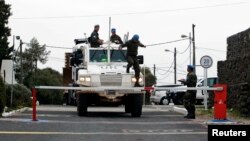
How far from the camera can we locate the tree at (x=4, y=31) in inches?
2291

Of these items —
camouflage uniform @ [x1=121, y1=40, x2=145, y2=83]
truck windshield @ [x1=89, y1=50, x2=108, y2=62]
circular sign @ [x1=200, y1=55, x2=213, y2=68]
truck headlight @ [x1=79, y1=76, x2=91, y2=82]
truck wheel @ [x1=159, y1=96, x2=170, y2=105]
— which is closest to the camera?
camouflage uniform @ [x1=121, y1=40, x2=145, y2=83]

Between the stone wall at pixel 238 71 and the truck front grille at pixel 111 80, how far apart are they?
172 inches

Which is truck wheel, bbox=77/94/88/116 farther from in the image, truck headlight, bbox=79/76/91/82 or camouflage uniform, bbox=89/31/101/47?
camouflage uniform, bbox=89/31/101/47

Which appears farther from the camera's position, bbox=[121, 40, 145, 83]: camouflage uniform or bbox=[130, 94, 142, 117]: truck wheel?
bbox=[130, 94, 142, 117]: truck wheel

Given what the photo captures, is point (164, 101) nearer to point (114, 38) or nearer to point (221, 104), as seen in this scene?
point (114, 38)

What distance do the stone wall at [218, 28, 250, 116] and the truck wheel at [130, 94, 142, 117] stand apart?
359 centimetres

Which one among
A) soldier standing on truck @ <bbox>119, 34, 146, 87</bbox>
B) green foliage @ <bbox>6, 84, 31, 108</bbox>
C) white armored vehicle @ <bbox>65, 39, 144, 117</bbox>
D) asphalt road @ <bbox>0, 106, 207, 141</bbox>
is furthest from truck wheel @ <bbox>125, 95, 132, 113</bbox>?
green foliage @ <bbox>6, 84, 31, 108</bbox>

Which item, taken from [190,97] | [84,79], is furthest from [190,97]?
[84,79]

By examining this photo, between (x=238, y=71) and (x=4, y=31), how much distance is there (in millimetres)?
39406

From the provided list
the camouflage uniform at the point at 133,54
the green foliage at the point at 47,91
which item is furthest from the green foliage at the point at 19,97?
the green foliage at the point at 47,91

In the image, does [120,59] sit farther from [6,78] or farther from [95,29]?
[6,78]

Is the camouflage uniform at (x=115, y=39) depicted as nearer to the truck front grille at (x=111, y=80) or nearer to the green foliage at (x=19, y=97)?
the truck front grille at (x=111, y=80)

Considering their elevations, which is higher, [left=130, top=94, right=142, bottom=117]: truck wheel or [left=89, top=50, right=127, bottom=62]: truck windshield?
[left=89, top=50, right=127, bottom=62]: truck windshield

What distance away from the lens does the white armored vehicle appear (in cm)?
2116
